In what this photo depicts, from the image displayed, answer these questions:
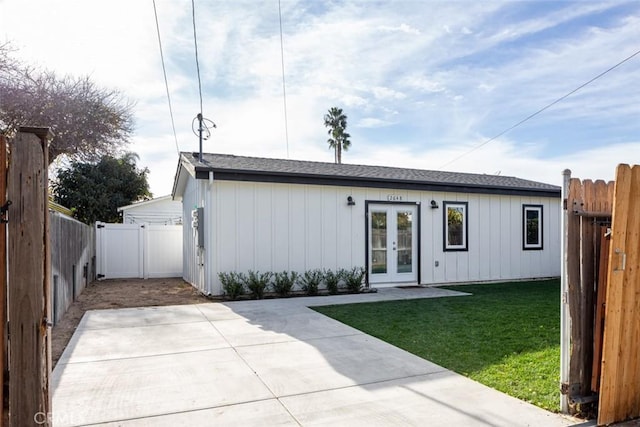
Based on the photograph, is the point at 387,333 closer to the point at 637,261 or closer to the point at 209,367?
the point at 209,367

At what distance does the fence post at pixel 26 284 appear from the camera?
2.16 metres

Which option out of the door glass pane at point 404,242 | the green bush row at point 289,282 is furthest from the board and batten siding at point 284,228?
the door glass pane at point 404,242

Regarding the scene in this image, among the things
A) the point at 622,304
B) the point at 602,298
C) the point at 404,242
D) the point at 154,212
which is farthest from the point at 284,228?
the point at 154,212

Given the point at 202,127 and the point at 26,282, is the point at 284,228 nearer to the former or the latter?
the point at 202,127

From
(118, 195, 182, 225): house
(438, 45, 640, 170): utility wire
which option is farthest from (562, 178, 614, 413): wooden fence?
(118, 195, 182, 225): house

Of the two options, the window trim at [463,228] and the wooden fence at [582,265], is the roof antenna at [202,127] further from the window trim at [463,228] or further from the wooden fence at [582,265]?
the wooden fence at [582,265]

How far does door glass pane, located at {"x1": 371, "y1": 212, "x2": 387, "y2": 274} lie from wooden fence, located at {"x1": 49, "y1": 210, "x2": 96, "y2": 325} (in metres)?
6.59

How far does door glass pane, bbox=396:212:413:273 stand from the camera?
1102 centimetres

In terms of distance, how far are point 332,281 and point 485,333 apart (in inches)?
178

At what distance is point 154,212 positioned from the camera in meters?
20.2

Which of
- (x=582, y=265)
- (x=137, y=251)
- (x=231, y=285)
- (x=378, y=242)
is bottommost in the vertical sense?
(x=231, y=285)

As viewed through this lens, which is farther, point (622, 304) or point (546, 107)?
point (546, 107)

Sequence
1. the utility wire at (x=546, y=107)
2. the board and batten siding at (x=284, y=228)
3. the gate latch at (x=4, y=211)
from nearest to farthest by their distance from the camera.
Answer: the gate latch at (x=4, y=211) → the board and batten siding at (x=284, y=228) → the utility wire at (x=546, y=107)

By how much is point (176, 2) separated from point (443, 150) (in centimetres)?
1776
